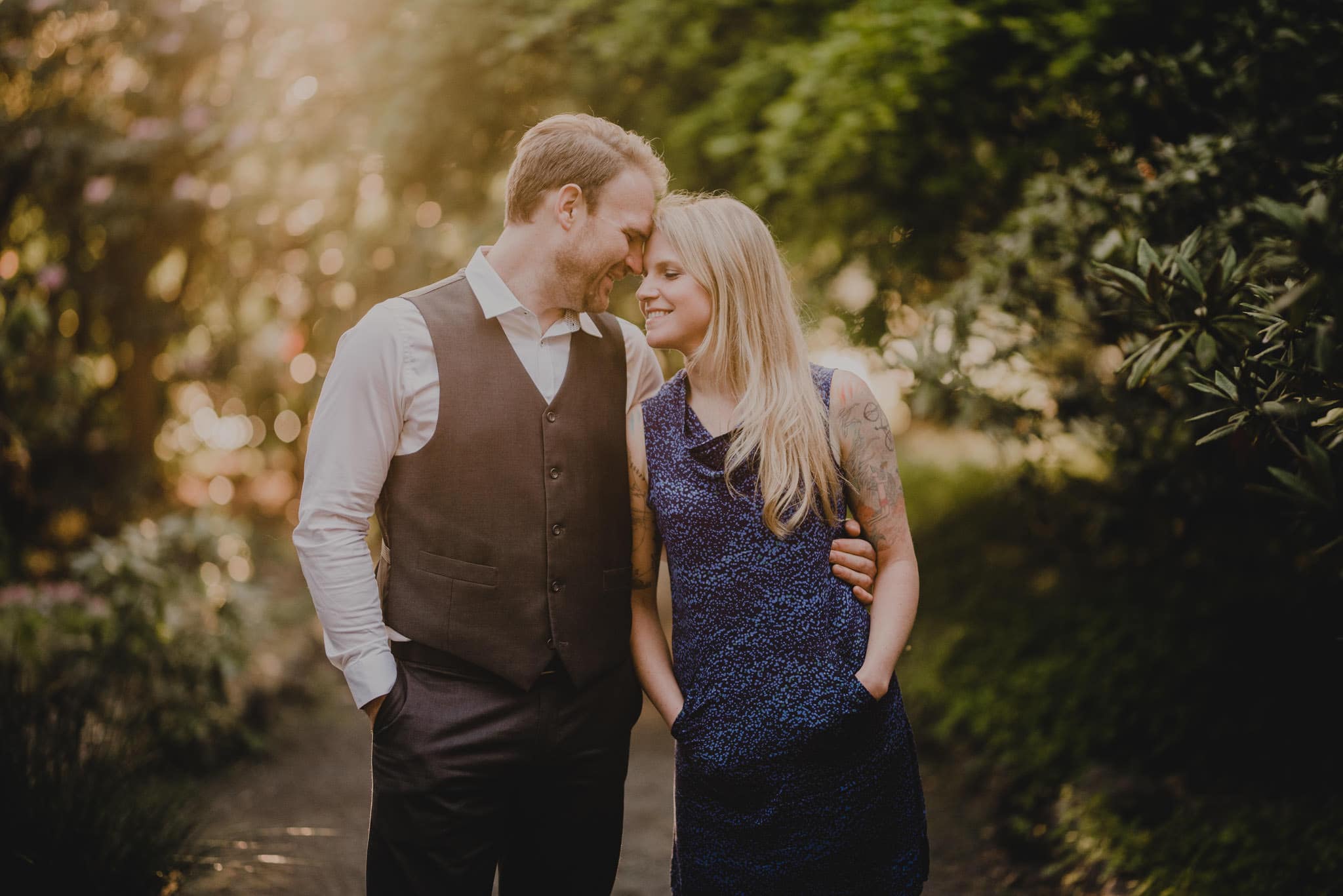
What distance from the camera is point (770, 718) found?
1.92 meters

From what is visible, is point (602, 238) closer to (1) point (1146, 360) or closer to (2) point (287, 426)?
(1) point (1146, 360)

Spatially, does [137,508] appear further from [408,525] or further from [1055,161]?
[1055,161]

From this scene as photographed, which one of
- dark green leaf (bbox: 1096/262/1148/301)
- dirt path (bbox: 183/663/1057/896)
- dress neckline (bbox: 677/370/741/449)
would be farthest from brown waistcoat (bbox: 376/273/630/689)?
dirt path (bbox: 183/663/1057/896)

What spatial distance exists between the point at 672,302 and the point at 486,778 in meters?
1.12

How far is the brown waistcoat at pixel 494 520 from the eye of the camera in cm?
194

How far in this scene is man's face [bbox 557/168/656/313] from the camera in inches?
82.4

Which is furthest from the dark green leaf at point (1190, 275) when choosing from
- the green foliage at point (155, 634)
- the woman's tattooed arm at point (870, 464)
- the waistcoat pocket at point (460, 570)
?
the green foliage at point (155, 634)

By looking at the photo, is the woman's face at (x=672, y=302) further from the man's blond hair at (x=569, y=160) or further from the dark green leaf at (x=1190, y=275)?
the dark green leaf at (x=1190, y=275)

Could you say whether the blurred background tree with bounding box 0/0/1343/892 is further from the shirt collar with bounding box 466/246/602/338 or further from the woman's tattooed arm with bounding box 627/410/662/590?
the shirt collar with bounding box 466/246/602/338

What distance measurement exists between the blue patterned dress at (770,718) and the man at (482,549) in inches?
5.8

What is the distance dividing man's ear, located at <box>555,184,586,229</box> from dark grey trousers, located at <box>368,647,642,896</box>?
1025 millimetres

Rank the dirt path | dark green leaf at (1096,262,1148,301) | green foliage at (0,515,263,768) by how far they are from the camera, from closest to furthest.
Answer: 1. dark green leaf at (1096,262,1148,301)
2. the dirt path
3. green foliage at (0,515,263,768)

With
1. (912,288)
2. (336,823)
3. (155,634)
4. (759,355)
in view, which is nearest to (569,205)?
(759,355)

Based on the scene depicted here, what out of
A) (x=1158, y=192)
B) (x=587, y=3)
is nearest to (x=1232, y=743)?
(x=1158, y=192)
